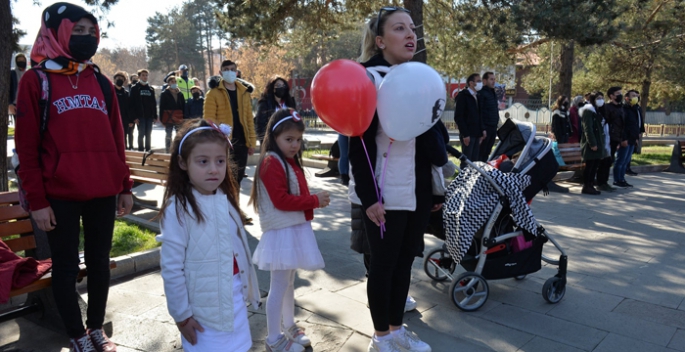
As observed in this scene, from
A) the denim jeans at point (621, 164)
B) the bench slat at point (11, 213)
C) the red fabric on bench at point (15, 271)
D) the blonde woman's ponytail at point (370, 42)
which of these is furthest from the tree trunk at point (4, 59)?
the denim jeans at point (621, 164)

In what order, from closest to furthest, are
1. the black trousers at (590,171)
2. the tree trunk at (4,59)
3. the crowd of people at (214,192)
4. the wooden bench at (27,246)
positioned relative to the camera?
the crowd of people at (214,192)
the wooden bench at (27,246)
the tree trunk at (4,59)
the black trousers at (590,171)

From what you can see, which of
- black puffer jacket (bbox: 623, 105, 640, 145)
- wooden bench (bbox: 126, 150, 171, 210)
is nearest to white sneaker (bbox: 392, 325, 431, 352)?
wooden bench (bbox: 126, 150, 171, 210)

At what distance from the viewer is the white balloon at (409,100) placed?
2.82 m

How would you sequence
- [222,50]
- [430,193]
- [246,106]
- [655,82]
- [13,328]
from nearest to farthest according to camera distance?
[430,193]
[13,328]
[246,106]
[655,82]
[222,50]

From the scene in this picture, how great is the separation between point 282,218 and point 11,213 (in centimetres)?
201

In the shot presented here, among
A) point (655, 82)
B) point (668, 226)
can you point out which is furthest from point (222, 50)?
point (668, 226)

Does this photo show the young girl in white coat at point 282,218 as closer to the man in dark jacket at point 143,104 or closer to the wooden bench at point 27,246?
the wooden bench at point 27,246

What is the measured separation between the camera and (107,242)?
10.7 ft

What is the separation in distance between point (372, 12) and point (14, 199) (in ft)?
34.5

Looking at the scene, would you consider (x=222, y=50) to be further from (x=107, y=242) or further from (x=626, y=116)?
(x=107, y=242)

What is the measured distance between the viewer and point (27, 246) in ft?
12.6

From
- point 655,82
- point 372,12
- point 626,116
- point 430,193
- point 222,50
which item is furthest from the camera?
point 222,50

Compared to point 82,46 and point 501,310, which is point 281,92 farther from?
point 501,310

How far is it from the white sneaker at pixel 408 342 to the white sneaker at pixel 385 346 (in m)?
0.04
